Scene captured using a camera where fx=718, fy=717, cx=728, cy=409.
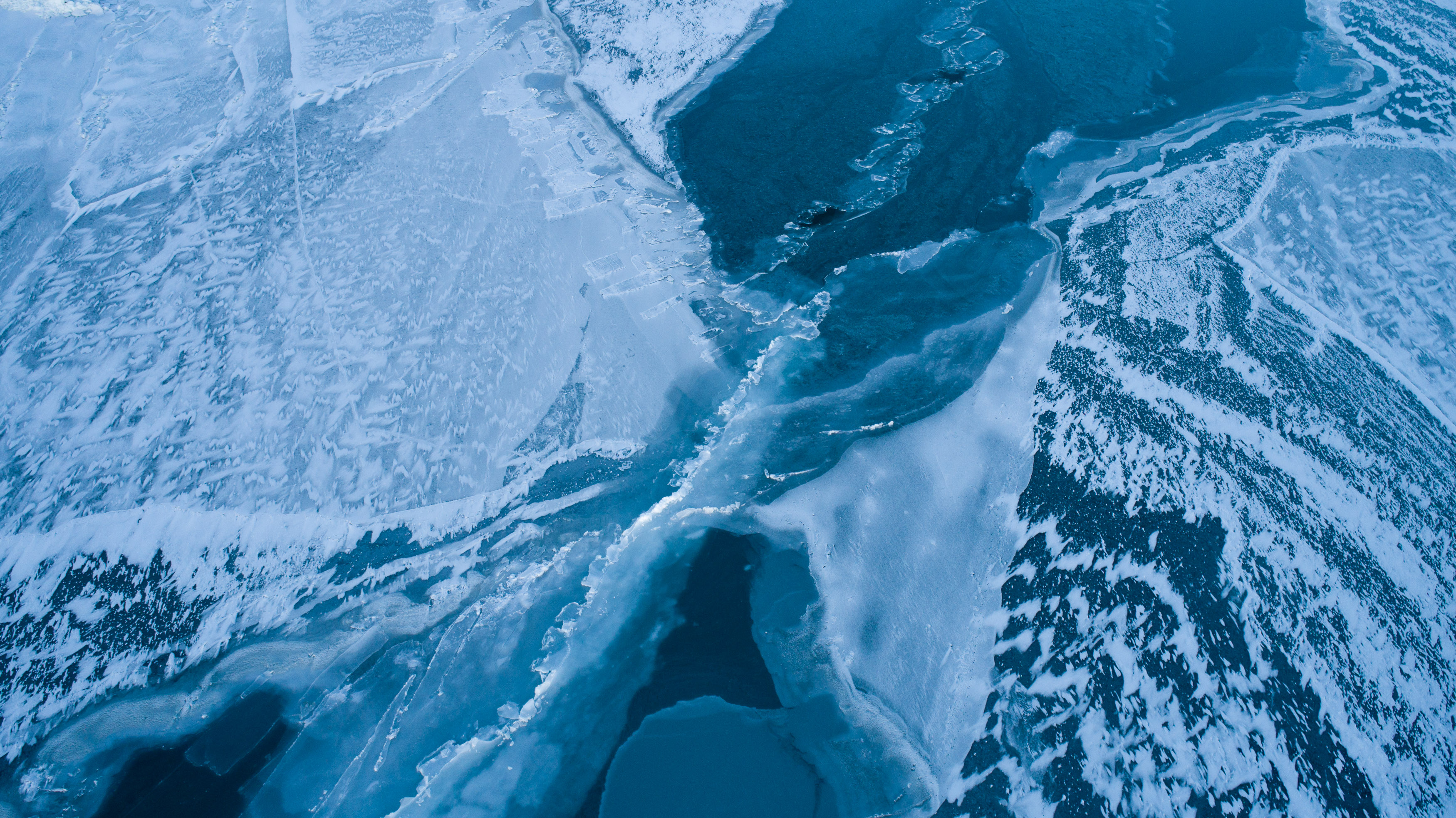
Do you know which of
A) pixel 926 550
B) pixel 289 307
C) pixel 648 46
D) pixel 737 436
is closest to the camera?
pixel 926 550

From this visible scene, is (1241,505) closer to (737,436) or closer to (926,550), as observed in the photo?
(926,550)

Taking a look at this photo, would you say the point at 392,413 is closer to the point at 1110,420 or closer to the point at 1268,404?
the point at 1110,420

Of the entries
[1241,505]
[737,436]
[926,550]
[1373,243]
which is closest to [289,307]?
[737,436]

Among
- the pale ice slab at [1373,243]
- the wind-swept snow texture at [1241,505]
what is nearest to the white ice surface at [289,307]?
the wind-swept snow texture at [1241,505]

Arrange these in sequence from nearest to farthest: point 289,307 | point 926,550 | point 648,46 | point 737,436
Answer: point 926,550, point 737,436, point 289,307, point 648,46

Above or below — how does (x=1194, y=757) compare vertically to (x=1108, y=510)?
below

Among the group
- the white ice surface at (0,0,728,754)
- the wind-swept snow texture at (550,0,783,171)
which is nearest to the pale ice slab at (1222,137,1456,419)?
the white ice surface at (0,0,728,754)

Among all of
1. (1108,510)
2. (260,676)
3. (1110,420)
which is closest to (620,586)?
(260,676)

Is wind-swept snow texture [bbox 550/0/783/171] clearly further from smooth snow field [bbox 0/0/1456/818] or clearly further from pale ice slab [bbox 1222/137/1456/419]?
pale ice slab [bbox 1222/137/1456/419]
